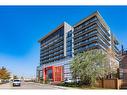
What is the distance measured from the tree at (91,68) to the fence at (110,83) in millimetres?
755

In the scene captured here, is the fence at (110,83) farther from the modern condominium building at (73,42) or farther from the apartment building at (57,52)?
the apartment building at (57,52)

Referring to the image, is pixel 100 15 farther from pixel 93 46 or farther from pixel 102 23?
pixel 93 46

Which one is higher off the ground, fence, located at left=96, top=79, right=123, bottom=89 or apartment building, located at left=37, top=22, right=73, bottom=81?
apartment building, located at left=37, top=22, right=73, bottom=81

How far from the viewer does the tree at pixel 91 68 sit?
33.8m

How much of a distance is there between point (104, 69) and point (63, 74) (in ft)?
185

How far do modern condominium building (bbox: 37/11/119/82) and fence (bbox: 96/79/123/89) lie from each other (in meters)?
36.1

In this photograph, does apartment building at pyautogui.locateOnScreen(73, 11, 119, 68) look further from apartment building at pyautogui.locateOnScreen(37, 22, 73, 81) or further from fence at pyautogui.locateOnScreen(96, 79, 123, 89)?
fence at pyautogui.locateOnScreen(96, 79, 123, 89)

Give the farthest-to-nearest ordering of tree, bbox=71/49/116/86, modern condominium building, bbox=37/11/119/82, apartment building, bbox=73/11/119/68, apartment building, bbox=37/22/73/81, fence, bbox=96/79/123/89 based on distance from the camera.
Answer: apartment building, bbox=37/22/73/81 < modern condominium building, bbox=37/11/119/82 < apartment building, bbox=73/11/119/68 < tree, bbox=71/49/116/86 < fence, bbox=96/79/123/89

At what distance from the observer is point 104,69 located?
34.1 m

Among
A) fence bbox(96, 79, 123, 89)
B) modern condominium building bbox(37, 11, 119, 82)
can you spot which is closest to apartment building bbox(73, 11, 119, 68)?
modern condominium building bbox(37, 11, 119, 82)

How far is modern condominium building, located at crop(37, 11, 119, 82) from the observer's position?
86.4m

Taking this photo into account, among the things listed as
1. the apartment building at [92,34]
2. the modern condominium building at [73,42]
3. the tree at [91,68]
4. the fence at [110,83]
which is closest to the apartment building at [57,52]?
the modern condominium building at [73,42]

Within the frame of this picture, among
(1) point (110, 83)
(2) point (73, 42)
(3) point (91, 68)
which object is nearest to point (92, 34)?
(2) point (73, 42)
